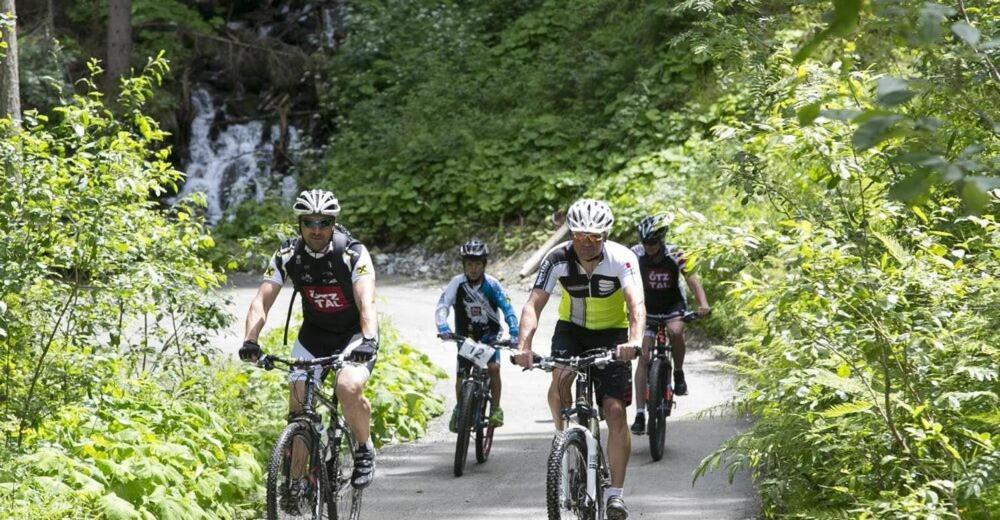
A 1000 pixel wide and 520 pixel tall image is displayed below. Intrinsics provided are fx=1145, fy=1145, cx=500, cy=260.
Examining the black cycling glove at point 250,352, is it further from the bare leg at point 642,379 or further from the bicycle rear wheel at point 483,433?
the bare leg at point 642,379

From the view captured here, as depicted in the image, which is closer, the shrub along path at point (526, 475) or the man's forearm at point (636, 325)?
the man's forearm at point (636, 325)

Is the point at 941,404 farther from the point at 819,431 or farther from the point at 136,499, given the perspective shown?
the point at 136,499

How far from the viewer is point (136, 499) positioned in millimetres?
6676

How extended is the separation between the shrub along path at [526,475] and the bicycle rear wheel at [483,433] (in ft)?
0.32

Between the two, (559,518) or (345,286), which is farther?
(345,286)

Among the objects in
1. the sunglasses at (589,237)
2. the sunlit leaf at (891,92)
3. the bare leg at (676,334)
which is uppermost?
the sunlit leaf at (891,92)

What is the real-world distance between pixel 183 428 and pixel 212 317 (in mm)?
1274

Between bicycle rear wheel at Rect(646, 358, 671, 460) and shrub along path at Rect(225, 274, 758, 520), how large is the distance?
17 cm

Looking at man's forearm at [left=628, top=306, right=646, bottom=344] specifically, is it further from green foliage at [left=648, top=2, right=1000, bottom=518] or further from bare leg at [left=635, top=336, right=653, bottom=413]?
bare leg at [left=635, top=336, right=653, bottom=413]

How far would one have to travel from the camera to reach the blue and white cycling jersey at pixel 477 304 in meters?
9.89

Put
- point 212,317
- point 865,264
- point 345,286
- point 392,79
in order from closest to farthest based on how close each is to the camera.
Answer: point 865,264, point 345,286, point 212,317, point 392,79

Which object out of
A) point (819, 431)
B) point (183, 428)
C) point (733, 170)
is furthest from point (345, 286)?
point (819, 431)

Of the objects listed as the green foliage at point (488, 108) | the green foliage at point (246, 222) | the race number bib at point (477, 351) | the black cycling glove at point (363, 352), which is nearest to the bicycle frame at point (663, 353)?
the race number bib at point (477, 351)

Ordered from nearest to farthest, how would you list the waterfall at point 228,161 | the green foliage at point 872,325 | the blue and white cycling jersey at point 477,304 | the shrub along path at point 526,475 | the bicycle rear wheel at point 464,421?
1. the green foliage at point 872,325
2. the shrub along path at point 526,475
3. the bicycle rear wheel at point 464,421
4. the blue and white cycling jersey at point 477,304
5. the waterfall at point 228,161
